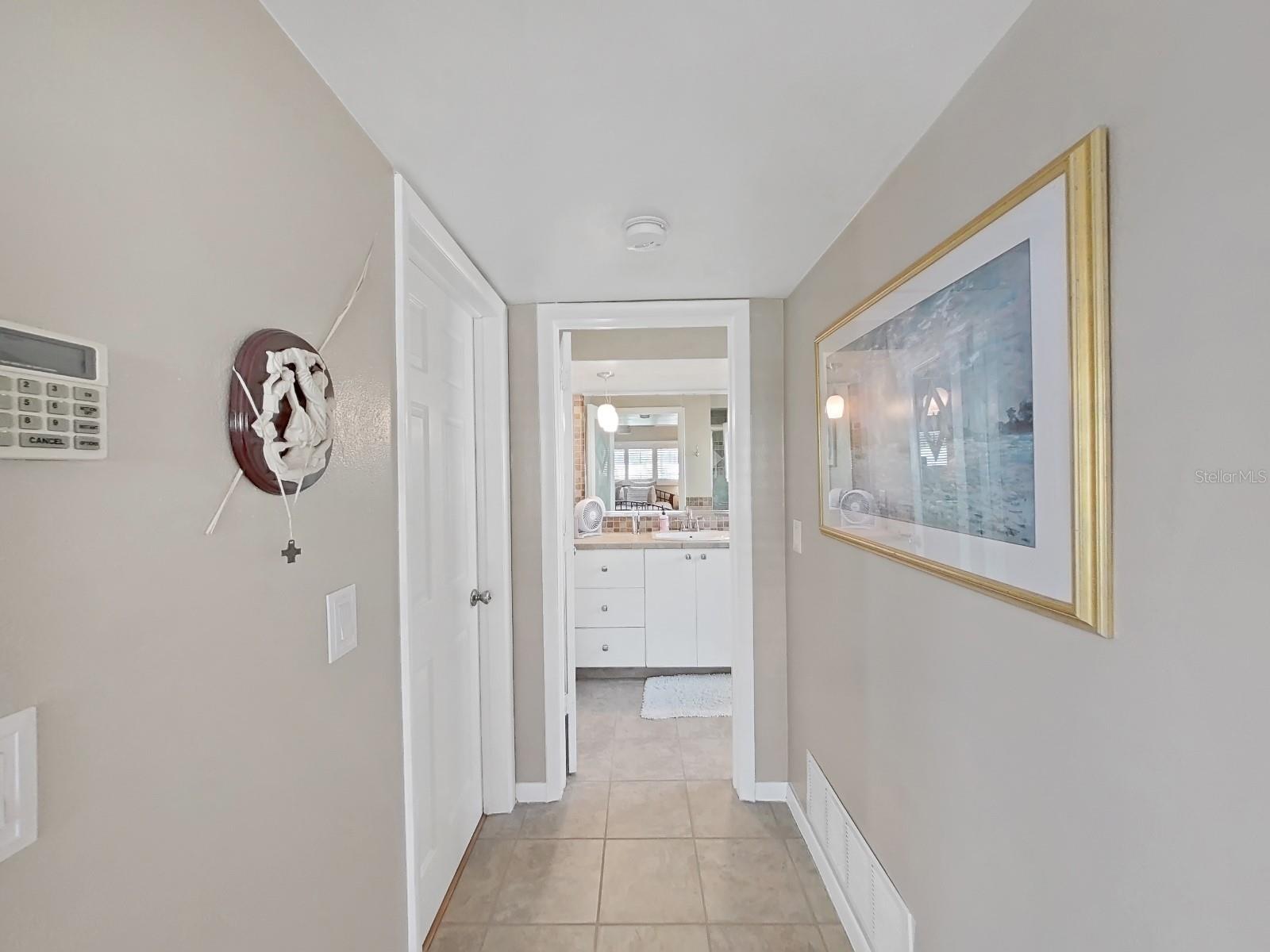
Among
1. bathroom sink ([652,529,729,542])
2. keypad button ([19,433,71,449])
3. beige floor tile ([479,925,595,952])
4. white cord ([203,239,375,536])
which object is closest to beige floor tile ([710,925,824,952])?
beige floor tile ([479,925,595,952])

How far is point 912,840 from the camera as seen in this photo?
4.57ft

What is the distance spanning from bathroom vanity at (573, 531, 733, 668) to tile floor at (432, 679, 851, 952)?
1021mm

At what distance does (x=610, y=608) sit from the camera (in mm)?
3895

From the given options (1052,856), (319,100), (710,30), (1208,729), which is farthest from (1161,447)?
(319,100)

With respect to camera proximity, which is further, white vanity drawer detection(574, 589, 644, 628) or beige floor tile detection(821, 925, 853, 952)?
white vanity drawer detection(574, 589, 644, 628)

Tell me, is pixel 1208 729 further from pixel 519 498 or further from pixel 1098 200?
pixel 519 498

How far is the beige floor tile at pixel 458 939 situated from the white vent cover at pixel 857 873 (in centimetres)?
110

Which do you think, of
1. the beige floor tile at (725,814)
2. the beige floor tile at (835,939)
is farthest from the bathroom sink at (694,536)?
the beige floor tile at (835,939)

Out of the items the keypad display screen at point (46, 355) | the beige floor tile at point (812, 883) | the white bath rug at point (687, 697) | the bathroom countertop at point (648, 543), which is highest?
the keypad display screen at point (46, 355)

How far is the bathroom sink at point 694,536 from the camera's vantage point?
3939 millimetres

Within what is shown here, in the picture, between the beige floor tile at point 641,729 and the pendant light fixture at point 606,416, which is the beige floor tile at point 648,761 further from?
the pendant light fixture at point 606,416

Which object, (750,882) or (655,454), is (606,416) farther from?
(750,882)

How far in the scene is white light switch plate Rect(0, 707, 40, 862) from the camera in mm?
537
